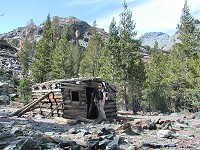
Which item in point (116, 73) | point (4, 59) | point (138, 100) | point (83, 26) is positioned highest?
point (83, 26)

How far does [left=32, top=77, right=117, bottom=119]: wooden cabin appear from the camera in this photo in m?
20.8

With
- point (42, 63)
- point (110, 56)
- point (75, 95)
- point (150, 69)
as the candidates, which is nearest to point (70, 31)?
point (42, 63)

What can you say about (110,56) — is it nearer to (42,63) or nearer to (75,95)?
(42,63)

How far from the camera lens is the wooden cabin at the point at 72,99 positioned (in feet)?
68.4

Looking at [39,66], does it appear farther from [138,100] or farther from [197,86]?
[197,86]

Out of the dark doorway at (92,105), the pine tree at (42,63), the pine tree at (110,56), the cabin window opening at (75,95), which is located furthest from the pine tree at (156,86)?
the cabin window opening at (75,95)

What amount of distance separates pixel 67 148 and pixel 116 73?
32.3m

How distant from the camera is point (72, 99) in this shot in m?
22.1

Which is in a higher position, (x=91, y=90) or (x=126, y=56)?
(x=126, y=56)

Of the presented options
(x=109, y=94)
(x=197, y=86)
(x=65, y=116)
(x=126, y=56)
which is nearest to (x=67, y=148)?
(x=65, y=116)

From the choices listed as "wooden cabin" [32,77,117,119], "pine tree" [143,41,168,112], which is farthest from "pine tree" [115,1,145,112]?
"wooden cabin" [32,77,117,119]

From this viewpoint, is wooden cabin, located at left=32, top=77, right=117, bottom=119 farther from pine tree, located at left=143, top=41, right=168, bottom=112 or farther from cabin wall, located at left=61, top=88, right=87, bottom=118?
pine tree, located at left=143, top=41, right=168, bottom=112

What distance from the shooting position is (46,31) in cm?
6406

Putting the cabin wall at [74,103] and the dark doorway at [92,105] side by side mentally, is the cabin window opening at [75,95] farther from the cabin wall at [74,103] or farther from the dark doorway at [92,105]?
the dark doorway at [92,105]
